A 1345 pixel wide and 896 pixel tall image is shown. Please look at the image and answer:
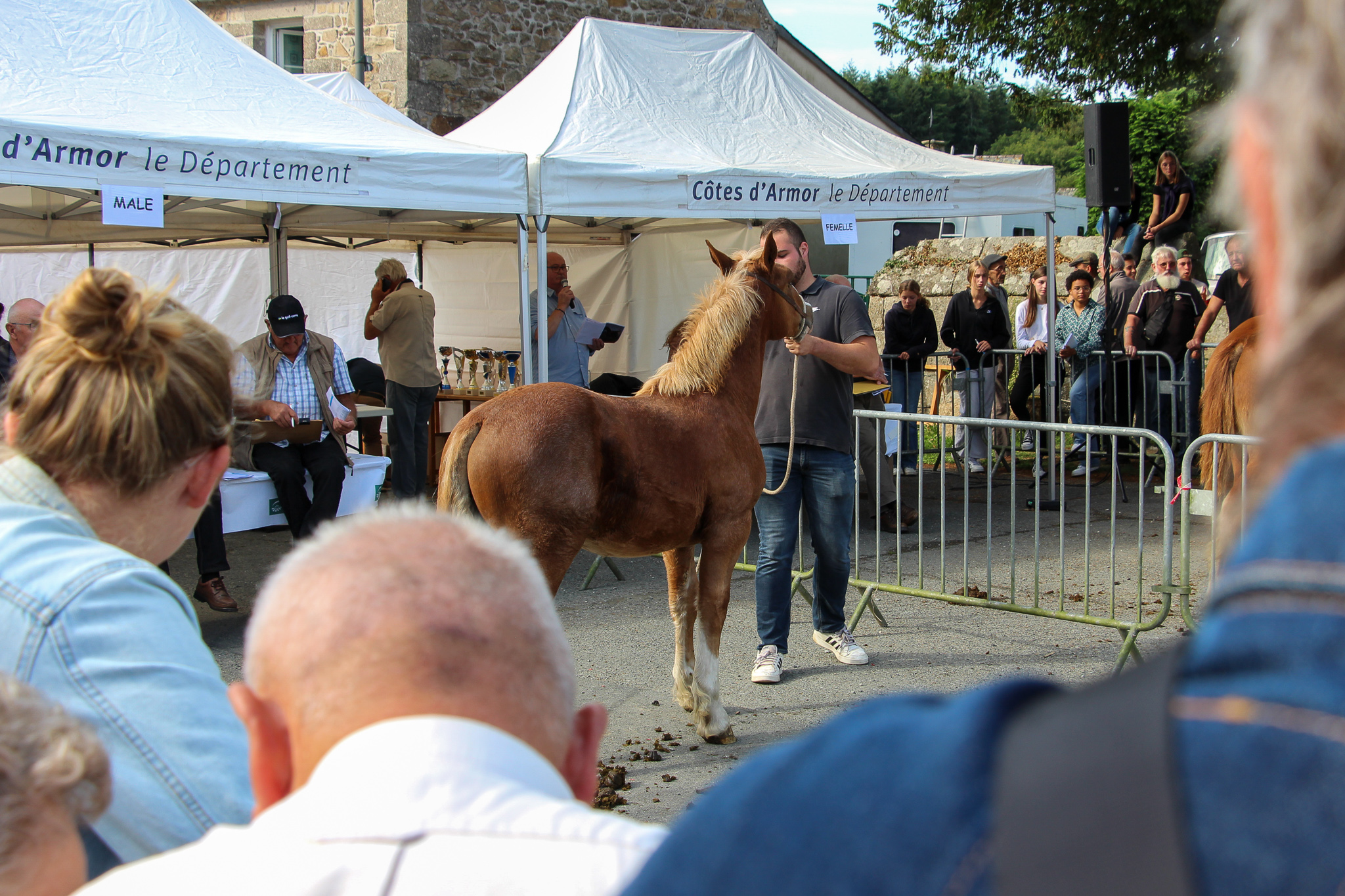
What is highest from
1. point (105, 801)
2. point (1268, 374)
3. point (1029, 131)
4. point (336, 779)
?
point (1029, 131)

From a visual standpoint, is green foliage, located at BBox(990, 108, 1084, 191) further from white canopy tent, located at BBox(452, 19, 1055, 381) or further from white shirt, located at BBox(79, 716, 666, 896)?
white shirt, located at BBox(79, 716, 666, 896)

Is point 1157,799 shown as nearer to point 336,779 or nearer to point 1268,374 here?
point 1268,374

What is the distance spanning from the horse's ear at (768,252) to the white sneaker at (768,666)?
1773 mm

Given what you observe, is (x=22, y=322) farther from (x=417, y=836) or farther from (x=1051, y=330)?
(x=1051, y=330)

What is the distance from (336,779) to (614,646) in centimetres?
512

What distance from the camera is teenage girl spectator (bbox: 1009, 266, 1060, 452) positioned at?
36.9 ft

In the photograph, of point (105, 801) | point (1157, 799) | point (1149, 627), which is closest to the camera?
point (1157, 799)

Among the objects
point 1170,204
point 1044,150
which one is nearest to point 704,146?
point 1170,204

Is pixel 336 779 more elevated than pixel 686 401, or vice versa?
pixel 686 401

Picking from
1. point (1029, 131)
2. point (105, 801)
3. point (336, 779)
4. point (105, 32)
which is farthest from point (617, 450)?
point (1029, 131)

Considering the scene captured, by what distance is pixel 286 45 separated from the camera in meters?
17.2

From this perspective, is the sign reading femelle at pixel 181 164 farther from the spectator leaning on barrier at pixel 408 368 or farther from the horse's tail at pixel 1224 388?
the horse's tail at pixel 1224 388

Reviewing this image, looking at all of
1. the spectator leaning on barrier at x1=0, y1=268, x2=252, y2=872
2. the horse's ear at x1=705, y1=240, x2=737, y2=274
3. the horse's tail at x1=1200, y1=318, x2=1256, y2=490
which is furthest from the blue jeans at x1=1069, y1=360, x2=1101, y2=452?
the spectator leaning on barrier at x1=0, y1=268, x2=252, y2=872

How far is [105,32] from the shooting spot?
7.45m
